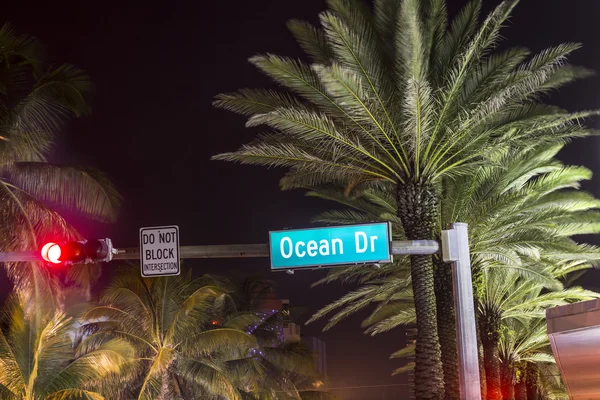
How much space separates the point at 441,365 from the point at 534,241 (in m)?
3.93

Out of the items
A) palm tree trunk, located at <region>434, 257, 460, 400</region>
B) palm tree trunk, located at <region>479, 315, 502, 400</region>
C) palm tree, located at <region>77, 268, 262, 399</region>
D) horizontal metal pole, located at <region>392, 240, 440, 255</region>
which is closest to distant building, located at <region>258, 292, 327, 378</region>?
palm tree, located at <region>77, 268, 262, 399</region>

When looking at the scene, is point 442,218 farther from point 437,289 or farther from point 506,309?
point 506,309

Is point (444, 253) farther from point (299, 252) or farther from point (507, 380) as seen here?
point (507, 380)

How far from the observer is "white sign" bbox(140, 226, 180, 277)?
1133cm

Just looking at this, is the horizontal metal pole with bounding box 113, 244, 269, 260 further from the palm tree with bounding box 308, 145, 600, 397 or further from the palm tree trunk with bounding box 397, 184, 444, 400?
the palm tree with bounding box 308, 145, 600, 397

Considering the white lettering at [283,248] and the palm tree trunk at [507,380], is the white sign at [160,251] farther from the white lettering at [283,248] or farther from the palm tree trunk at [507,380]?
the palm tree trunk at [507,380]

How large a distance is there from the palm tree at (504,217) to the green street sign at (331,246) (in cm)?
943

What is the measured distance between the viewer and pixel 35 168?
18703 millimetres

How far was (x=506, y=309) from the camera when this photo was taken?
2705cm

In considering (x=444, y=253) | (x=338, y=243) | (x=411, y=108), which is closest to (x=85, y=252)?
(x=338, y=243)

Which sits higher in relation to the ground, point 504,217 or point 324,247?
point 504,217

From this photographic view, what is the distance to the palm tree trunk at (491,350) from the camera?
26312 millimetres

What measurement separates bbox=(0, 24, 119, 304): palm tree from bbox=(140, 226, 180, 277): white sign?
25.5ft

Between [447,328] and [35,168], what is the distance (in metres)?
10.9
